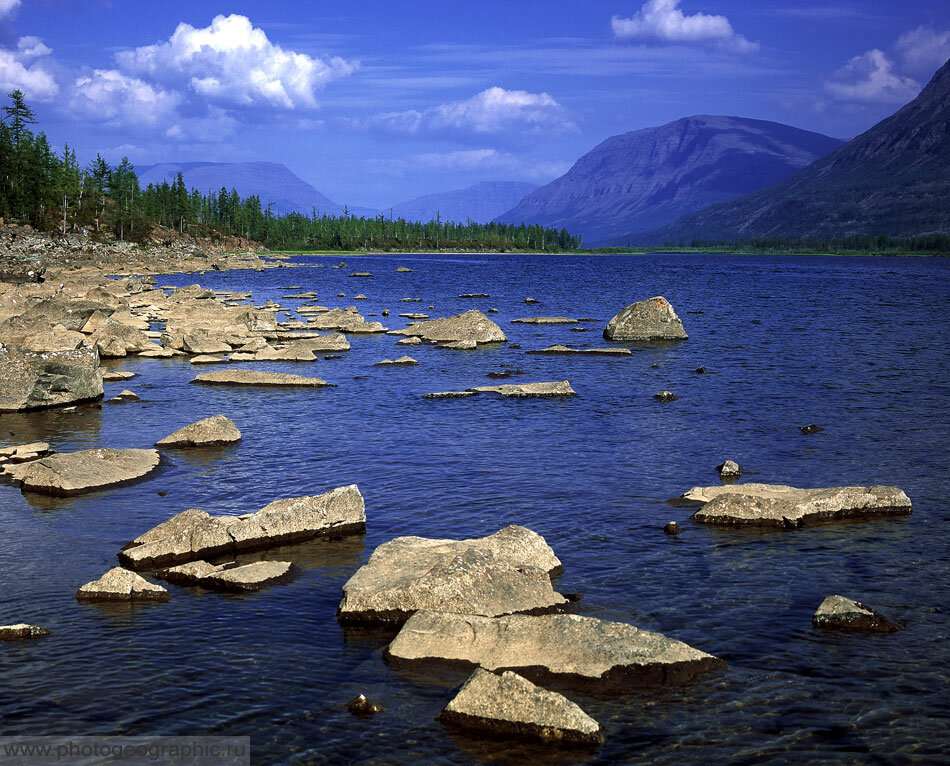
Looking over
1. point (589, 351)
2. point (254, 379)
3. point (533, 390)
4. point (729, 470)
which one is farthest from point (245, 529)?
point (589, 351)

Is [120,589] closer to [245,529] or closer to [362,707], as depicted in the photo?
[245,529]

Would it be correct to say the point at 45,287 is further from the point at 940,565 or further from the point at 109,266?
the point at 940,565

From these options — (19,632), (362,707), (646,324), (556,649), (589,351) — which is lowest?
(19,632)

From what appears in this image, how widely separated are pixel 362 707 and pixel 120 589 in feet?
21.1

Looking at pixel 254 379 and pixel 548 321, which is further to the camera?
pixel 548 321

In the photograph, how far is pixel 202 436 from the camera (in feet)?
91.7

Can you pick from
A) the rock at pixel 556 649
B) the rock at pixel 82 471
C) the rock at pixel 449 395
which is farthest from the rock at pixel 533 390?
the rock at pixel 556 649

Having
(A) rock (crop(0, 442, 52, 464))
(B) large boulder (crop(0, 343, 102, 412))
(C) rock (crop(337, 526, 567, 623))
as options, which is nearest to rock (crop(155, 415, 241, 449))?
(A) rock (crop(0, 442, 52, 464))

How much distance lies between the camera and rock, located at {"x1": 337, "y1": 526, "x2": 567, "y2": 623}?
15.0m

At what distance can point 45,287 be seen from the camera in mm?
85375

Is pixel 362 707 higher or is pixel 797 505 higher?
pixel 797 505

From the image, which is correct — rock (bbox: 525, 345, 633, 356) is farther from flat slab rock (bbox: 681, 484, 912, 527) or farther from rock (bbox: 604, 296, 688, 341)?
flat slab rock (bbox: 681, 484, 912, 527)

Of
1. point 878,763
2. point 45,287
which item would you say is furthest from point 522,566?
point 45,287

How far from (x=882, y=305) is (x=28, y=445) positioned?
94.9 meters
